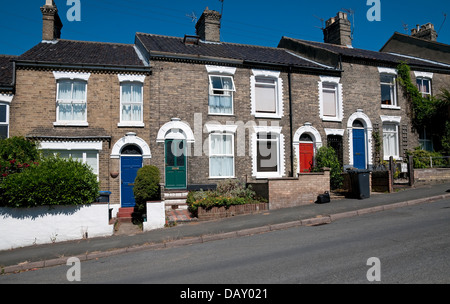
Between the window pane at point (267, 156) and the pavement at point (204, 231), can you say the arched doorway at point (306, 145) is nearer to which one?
the window pane at point (267, 156)

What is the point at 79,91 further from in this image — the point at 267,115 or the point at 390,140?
the point at 390,140

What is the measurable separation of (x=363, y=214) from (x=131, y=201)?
928cm

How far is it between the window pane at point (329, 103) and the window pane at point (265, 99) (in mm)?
2980

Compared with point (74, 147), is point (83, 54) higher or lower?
higher

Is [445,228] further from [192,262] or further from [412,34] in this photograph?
[412,34]

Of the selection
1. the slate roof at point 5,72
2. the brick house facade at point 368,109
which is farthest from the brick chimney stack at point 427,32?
the slate roof at point 5,72

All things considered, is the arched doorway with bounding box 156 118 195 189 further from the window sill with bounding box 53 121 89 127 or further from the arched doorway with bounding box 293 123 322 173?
the arched doorway with bounding box 293 123 322 173

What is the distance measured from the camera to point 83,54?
15.8m

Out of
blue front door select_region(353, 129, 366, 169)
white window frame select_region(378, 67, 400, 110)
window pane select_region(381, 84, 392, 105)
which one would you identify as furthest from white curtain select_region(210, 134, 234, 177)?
window pane select_region(381, 84, 392, 105)

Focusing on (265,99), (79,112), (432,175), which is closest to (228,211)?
(265,99)

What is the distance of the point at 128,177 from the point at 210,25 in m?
10.2

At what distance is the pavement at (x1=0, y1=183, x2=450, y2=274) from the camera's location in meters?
8.50

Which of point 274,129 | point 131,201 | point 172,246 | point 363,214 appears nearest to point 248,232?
point 172,246

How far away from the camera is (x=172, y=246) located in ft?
29.4
